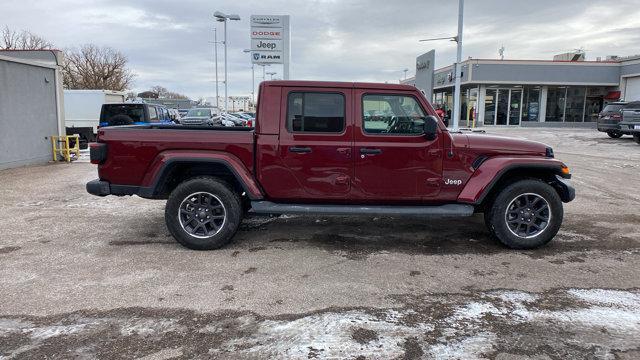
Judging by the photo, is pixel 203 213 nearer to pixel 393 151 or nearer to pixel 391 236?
pixel 393 151

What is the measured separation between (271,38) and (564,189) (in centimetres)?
1287

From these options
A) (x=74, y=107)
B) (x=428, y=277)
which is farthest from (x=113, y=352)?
(x=74, y=107)

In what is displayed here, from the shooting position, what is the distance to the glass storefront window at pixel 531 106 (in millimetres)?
32750

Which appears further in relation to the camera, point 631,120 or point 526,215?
point 631,120

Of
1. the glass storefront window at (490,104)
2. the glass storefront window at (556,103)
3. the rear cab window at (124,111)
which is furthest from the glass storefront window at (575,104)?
the rear cab window at (124,111)

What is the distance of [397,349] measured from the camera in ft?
10.2

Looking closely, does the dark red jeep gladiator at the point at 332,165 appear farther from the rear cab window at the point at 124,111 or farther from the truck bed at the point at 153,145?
the rear cab window at the point at 124,111

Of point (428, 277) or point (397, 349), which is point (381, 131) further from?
point (397, 349)

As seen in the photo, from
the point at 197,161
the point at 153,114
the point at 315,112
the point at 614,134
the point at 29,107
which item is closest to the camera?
the point at 197,161

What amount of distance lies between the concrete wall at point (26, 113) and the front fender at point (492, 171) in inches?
463

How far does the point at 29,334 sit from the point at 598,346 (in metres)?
4.12

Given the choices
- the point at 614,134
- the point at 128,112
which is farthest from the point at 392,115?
the point at 614,134

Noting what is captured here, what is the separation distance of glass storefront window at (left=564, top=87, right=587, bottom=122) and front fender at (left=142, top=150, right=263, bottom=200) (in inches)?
1343

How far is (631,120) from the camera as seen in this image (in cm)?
1947
